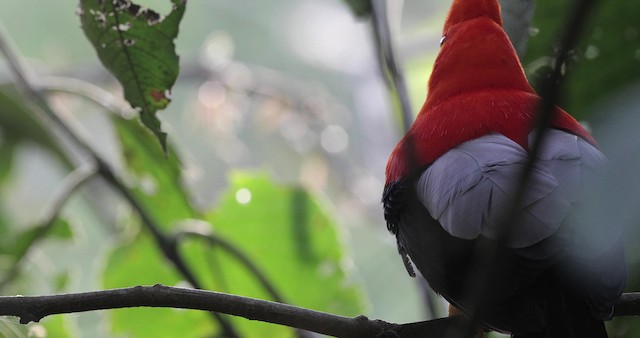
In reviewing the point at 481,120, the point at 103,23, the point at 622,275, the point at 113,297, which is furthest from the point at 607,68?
the point at 113,297

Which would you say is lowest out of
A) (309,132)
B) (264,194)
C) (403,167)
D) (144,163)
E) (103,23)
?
(309,132)

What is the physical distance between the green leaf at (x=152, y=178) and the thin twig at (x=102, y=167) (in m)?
0.19

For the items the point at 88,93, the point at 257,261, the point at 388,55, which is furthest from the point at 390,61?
the point at 257,261

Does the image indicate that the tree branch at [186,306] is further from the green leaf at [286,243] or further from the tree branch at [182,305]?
the green leaf at [286,243]

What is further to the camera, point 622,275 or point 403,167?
point 403,167

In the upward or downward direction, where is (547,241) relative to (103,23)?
downward

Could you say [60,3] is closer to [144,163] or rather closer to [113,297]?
[144,163]

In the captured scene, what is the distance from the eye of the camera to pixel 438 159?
1169 millimetres

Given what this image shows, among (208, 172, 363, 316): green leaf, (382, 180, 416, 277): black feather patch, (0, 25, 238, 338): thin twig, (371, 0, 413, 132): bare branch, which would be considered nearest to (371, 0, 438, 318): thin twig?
(371, 0, 413, 132): bare branch

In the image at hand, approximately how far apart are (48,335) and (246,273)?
64 cm

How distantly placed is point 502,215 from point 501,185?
0.66 feet

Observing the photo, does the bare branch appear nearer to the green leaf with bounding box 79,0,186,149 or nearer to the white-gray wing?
the white-gray wing

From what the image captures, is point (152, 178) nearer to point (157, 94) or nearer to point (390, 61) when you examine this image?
point (157, 94)

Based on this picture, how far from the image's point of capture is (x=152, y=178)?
2.07 meters
